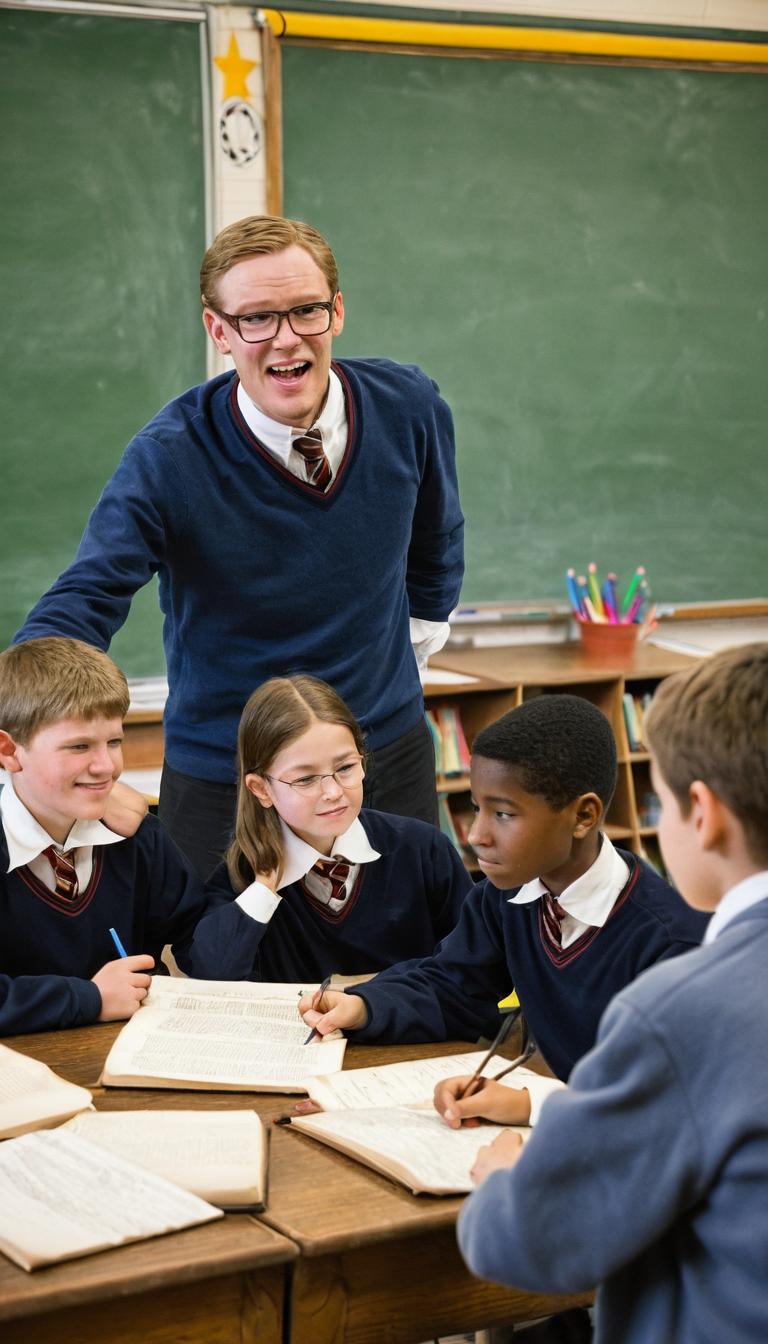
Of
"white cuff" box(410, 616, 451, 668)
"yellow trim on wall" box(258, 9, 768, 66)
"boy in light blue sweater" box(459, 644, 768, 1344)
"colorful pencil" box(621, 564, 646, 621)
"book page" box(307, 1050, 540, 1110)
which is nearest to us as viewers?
"boy in light blue sweater" box(459, 644, 768, 1344)

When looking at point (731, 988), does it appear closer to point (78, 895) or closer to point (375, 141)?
point (78, 895)

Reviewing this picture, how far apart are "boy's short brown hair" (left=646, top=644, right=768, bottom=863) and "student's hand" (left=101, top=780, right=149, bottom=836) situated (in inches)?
41.7

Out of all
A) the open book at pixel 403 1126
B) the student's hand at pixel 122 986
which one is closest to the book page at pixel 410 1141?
the open book at pixel 403 1126

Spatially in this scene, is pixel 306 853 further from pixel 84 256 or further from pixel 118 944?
pixel 84 256

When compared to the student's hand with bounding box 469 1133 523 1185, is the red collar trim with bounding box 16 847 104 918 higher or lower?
higher

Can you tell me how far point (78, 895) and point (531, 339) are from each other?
278 cm

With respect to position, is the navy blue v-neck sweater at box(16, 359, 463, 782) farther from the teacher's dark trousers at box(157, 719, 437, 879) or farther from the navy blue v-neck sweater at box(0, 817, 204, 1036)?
the navy blue v-neck sweater at box(0, 817, 204, 1036)

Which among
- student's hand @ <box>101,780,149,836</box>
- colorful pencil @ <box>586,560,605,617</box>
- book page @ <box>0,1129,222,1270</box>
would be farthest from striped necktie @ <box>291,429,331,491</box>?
colorful pencil @ <box>586,560,605,617</box>

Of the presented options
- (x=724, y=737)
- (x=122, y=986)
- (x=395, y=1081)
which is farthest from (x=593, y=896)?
(x=724, y=737)

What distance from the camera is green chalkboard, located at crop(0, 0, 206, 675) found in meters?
3.48

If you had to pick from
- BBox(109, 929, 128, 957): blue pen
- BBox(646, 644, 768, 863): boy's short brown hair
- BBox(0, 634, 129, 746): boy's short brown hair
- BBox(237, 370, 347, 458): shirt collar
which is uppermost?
BBox(237, 370, 347, 458): shirt collar

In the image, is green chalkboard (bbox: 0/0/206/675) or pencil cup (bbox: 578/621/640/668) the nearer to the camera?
green chalkboard (bbox: 0/0/206/675)

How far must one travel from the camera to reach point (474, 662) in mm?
4121

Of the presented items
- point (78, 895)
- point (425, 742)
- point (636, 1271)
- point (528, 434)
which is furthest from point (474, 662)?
point (636, 1271)
